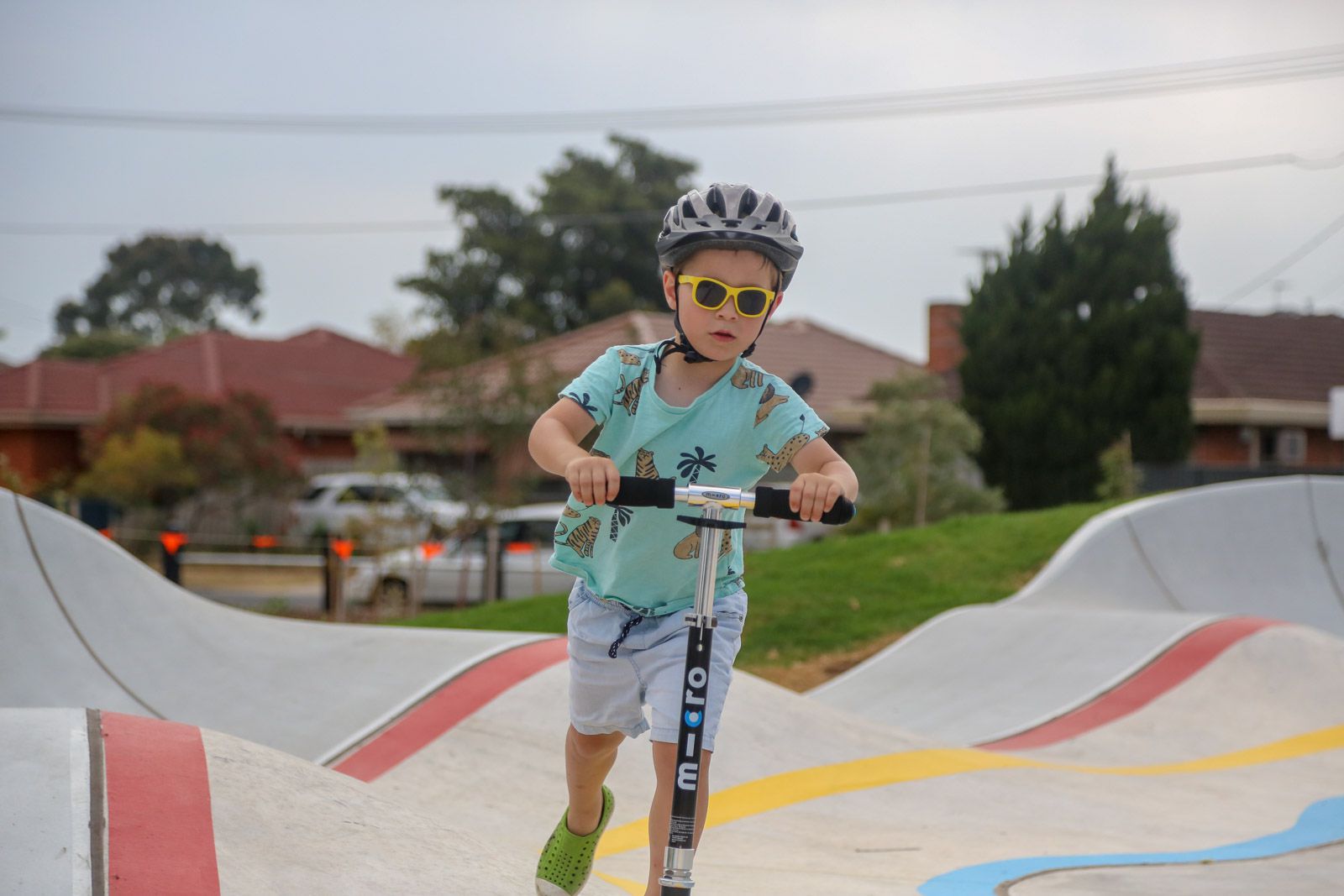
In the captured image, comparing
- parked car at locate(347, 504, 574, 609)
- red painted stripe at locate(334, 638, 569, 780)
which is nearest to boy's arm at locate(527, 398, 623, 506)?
red painted stripe at locate(334, 638, 569, 780)

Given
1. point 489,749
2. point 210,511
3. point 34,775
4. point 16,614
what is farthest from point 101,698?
point 210,511

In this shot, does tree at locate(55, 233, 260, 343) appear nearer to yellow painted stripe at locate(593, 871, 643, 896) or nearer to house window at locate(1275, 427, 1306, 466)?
house window at locate(1275, 427, 1306, 466)

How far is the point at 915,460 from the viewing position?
62.3 ft

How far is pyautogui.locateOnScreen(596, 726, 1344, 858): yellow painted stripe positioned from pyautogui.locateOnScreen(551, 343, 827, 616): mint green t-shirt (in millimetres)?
2029

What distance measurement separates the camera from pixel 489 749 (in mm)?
6230

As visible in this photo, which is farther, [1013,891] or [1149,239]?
[1149,239]

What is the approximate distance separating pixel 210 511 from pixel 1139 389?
683 inches

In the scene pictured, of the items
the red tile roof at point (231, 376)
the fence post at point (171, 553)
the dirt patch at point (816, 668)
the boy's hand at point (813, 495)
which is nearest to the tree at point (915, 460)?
the dirt patch at point (816, 668)

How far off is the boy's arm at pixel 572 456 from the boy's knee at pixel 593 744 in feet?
2.69

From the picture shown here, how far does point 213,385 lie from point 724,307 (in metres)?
31.7

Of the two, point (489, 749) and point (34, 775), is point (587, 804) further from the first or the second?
point (489, 749)

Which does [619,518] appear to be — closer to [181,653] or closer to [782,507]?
[782,507]

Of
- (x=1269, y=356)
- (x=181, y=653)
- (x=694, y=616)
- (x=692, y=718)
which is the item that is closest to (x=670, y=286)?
(x=694, y=616)

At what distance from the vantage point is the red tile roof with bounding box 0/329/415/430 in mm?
30125
